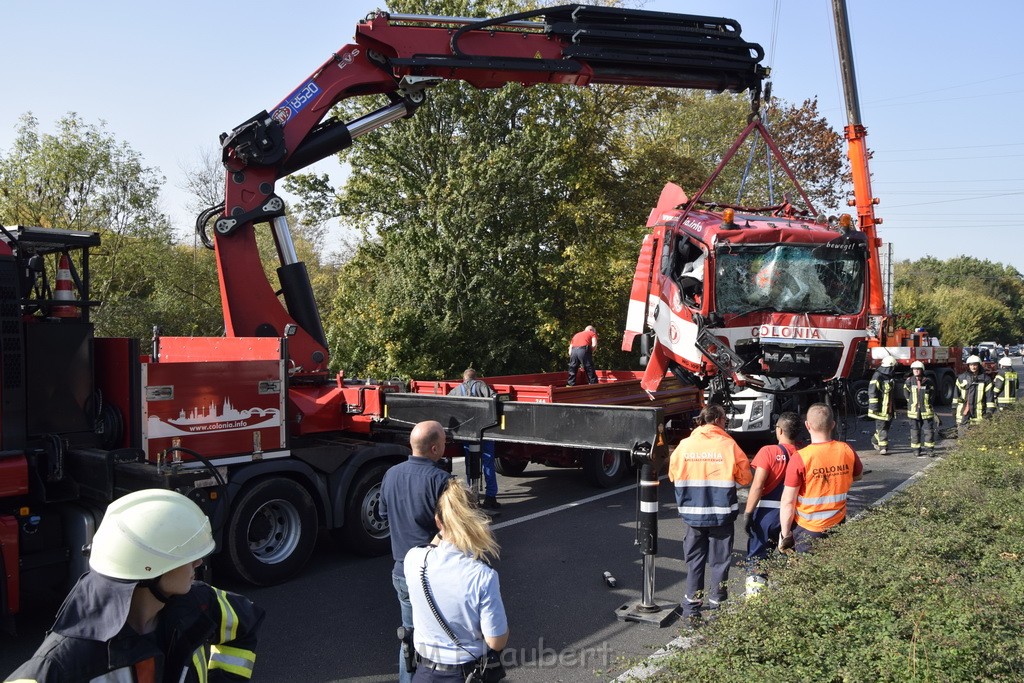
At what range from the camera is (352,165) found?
78.6 feet

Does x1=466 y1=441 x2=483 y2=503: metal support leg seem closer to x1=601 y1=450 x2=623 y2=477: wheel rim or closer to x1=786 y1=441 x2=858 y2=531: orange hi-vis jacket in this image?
x1=601 y1=450 x2=623 y2=477: wheel rim

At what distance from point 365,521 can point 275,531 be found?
0.92 metres

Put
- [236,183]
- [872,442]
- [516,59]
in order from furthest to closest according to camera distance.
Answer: [872,442]
[516,59]
[236,183]

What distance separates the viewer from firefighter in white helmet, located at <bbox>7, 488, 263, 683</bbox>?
206cm

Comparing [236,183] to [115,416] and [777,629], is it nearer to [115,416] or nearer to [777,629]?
[115,416]

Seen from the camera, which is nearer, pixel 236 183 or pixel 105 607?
pixel 105 607

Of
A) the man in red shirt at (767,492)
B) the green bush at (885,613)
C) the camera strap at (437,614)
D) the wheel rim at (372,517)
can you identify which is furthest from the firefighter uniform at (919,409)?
the camera strap at (437,614)

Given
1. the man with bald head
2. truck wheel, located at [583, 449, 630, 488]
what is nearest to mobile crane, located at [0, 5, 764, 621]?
the man with bald head

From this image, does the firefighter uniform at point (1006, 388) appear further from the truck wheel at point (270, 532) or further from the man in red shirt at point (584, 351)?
the truck wheel at point (270, 532)

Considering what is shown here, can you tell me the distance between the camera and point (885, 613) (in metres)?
4.12

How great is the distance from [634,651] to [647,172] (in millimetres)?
20249

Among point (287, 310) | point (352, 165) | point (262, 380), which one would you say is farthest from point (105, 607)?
point (352, 165)

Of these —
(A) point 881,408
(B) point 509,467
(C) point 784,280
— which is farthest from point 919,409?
(B) point 509,467

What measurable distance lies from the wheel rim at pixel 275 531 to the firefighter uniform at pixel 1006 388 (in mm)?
16497
